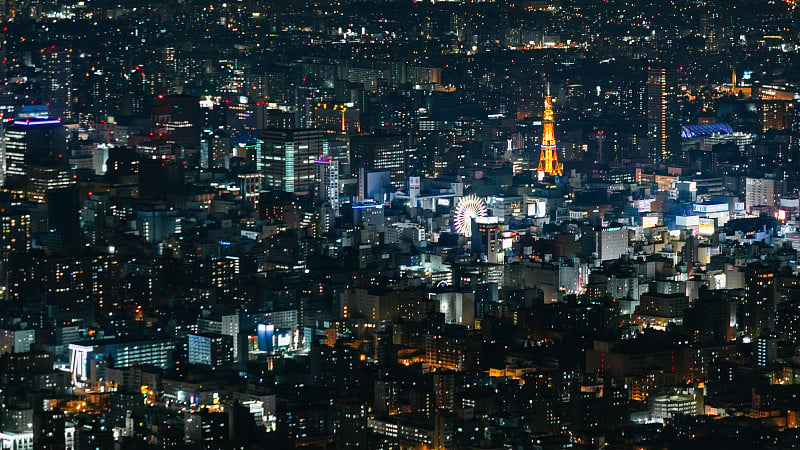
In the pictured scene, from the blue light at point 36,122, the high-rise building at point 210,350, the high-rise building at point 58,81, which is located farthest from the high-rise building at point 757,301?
the high-rise building at point 58,81

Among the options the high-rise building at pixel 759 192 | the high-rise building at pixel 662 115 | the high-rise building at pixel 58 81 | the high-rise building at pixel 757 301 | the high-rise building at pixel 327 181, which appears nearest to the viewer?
the high-rise building at pixel 757 301

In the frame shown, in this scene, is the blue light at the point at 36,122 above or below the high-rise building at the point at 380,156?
above

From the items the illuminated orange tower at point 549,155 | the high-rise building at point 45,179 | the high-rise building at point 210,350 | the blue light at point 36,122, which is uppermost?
the blue light at point 36,122

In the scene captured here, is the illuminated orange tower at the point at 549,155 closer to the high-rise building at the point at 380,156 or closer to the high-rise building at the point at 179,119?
the high-rise building at the point at 380,156

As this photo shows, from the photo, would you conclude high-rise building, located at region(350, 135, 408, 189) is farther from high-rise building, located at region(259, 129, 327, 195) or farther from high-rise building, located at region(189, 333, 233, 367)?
high-rise building, located at region(189, 333, 233, 367)

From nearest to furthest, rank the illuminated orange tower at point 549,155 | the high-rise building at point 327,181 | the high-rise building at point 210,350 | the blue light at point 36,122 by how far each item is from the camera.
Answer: the high-rise building at point 210,350
the high-rise building at point 327,181
the blue light at point 36,122
the illuminated orange tower at point 549,155

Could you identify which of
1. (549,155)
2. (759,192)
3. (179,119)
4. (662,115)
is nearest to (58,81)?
(179,119)

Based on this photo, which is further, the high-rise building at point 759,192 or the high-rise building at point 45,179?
the high-rise building at point 759,192
